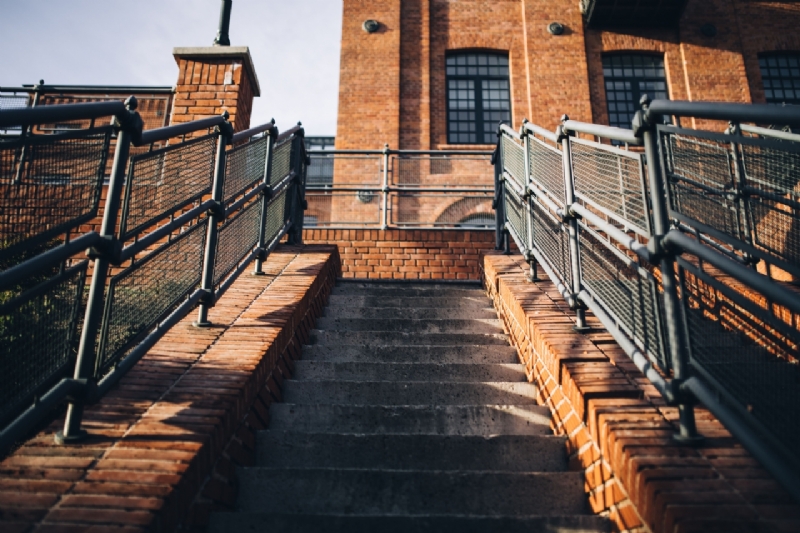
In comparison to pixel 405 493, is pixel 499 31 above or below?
above

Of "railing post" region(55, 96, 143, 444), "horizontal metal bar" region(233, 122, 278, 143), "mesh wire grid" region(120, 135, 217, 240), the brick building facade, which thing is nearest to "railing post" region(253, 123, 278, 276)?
"horizontal metal bar" region(233, 122, 278, 143)

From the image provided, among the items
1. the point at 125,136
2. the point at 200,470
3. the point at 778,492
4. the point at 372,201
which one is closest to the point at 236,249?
the point at 125,136

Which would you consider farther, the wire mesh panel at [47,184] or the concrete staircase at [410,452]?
the concrete staircase at [410,452]

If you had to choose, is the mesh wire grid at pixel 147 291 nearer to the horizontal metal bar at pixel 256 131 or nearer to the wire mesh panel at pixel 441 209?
the horizontal metal bar at pixel 256 131

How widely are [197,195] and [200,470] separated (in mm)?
1590

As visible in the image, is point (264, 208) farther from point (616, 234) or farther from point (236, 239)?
point (616, 234)

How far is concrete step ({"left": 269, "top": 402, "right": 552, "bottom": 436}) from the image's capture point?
2.79 meters

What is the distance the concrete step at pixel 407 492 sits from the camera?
7.48 feet

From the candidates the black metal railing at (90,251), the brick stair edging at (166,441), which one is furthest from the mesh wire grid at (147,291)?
the brick stair edging at (166,441)

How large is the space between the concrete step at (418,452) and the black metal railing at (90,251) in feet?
2.79

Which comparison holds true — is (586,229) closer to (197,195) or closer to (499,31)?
(197,195)

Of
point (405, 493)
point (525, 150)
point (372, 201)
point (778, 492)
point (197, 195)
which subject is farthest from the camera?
point (372, 201)

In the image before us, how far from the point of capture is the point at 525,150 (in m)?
4.36

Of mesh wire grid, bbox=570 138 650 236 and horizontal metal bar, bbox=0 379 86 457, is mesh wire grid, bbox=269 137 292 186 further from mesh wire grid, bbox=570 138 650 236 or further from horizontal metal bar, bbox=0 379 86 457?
horizontal metal bar, bbox=0 379 86 457
